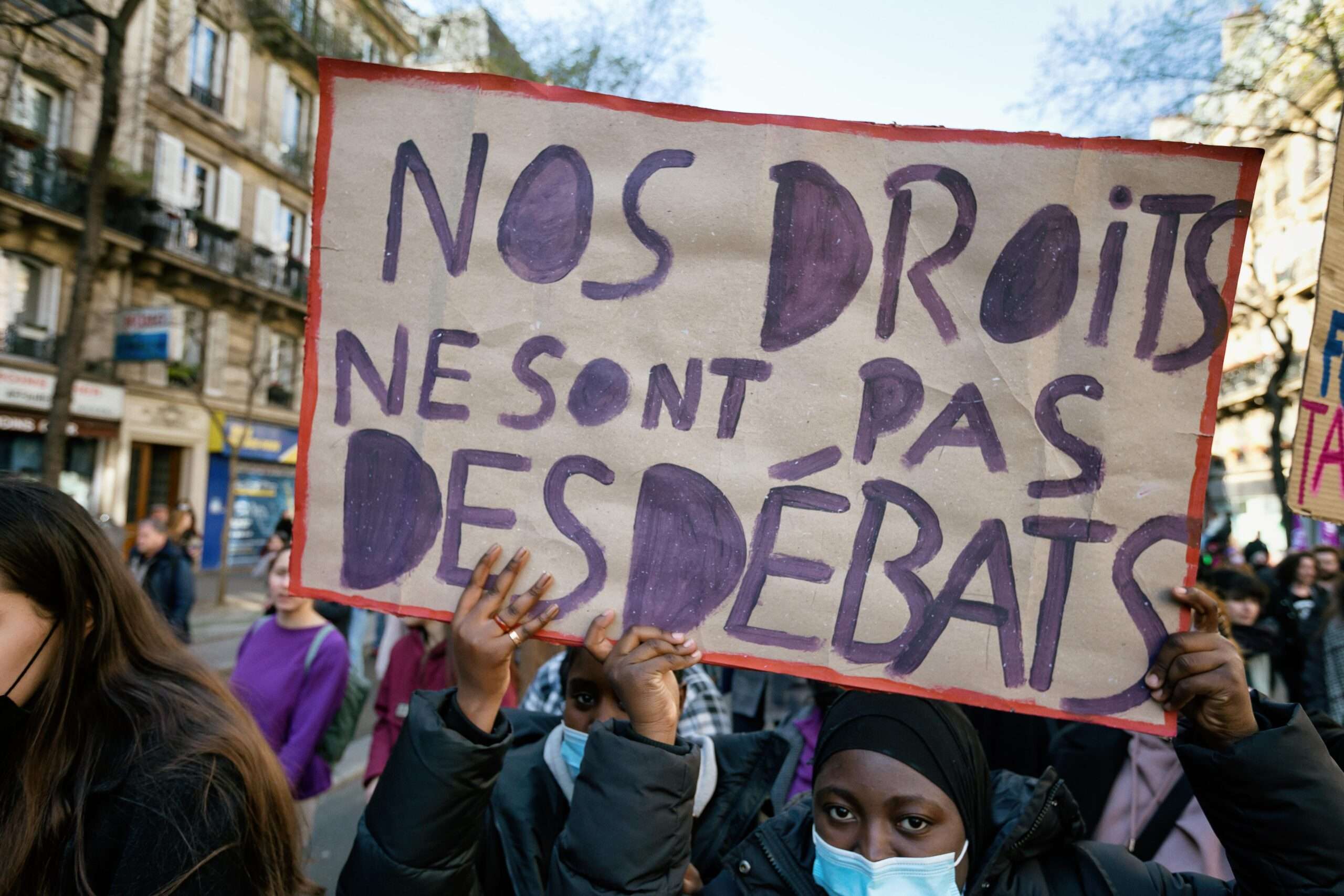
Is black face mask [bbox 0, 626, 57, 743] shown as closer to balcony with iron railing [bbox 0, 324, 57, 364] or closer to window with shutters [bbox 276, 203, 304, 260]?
balcony with iron railing [bbox 0, 324, 57, 364]

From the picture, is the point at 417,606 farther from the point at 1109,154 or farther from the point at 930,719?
the point at 1109,154

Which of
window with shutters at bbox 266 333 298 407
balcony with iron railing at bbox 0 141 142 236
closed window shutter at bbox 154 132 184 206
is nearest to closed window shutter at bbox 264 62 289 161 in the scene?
closed window shutter at bbox 154 132 184 206

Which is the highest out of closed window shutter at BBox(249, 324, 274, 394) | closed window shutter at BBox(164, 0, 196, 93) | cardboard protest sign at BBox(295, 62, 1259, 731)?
closed window shutter at BBox(164, 0, 196, 93)

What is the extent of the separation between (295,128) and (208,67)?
3.30 m

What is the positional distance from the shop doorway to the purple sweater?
59.2ft

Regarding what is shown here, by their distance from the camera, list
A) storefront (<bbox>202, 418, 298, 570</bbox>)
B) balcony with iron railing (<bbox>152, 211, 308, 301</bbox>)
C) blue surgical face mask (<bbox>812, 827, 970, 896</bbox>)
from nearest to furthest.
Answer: blue surgical face mask (<bbox>812, 827, 970, 896</bbox>) < balcony with iron railing (<bbox>152, 211, 308, 301</bbox>) < storefront (<bbox>202, 418, 298, 570</bbox>)

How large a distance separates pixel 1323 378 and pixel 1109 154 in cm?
85

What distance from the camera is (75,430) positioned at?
57.9 feet

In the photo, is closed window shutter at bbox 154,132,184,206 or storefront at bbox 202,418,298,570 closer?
closed window shutter at bbox 154,132,184,206

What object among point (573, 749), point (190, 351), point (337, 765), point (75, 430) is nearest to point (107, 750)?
point (573, 749)

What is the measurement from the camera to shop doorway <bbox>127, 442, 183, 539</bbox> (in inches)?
778

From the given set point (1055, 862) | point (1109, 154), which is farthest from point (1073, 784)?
point (1109, 154)

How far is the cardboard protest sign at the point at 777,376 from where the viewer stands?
1602 mm

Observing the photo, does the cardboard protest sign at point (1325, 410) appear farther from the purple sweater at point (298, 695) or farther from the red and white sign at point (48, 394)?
the red and white sign at point (48, 394)
